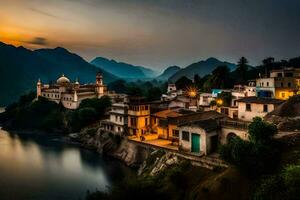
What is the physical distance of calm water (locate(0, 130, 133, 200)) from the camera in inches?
1378

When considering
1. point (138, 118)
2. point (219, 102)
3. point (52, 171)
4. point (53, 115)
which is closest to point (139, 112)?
point (138, 118)

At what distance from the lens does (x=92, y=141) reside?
190 feet

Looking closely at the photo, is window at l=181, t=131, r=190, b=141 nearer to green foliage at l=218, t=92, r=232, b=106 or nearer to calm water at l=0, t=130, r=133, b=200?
calm water at l=0, t=130, r=133, b=200

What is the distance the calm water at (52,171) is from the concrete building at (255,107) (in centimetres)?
1647

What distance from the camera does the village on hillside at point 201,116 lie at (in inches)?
1272

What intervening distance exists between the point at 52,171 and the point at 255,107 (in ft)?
93.1


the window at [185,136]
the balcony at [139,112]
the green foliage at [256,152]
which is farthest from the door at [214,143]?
the balcony at [139,112]

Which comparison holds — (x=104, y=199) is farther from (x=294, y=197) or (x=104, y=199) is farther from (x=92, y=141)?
(x=92, y=141)

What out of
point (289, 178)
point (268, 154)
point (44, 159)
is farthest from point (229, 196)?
point (44, 159)

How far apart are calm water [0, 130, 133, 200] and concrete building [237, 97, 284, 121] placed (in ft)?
54.0

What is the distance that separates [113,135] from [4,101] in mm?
159453

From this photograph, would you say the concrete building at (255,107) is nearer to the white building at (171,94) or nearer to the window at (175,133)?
the window at (175,133)

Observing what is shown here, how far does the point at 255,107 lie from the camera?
127 feet

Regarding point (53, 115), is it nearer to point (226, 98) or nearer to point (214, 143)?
point (226, 98)
